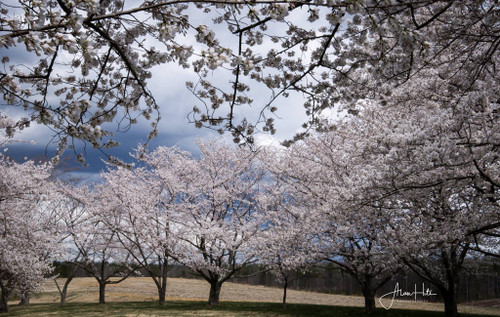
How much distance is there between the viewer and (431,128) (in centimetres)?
606

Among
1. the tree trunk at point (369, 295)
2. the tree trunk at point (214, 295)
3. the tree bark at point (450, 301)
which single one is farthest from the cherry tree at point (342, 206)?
the tree trunk at point (214, 295)

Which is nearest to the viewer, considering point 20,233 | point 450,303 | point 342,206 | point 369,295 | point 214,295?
point 342,206

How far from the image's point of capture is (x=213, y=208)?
58.7ft

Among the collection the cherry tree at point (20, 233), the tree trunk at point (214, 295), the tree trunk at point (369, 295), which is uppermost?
the cherry tree at point (20, 233)

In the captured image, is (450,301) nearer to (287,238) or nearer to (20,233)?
(287,238)

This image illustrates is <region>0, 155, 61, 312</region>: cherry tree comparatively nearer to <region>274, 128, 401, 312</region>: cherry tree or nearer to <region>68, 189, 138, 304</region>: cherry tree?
<region>68, 189, 138, 304</region>: cherry tree

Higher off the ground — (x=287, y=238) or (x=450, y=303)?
(x=287, y=238)

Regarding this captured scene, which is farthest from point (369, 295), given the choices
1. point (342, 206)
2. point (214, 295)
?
point (214, 295)

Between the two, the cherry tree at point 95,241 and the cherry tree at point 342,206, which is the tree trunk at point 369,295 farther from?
the cherry tree at point 95,241

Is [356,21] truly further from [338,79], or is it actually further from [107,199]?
[107,199]

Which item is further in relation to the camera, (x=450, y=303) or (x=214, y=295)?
(x=214, y=295)

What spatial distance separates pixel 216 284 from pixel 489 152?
14.4 meters

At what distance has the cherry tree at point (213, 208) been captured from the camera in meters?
16.5

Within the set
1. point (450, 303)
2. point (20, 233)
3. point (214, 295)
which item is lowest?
point (214, 295)
